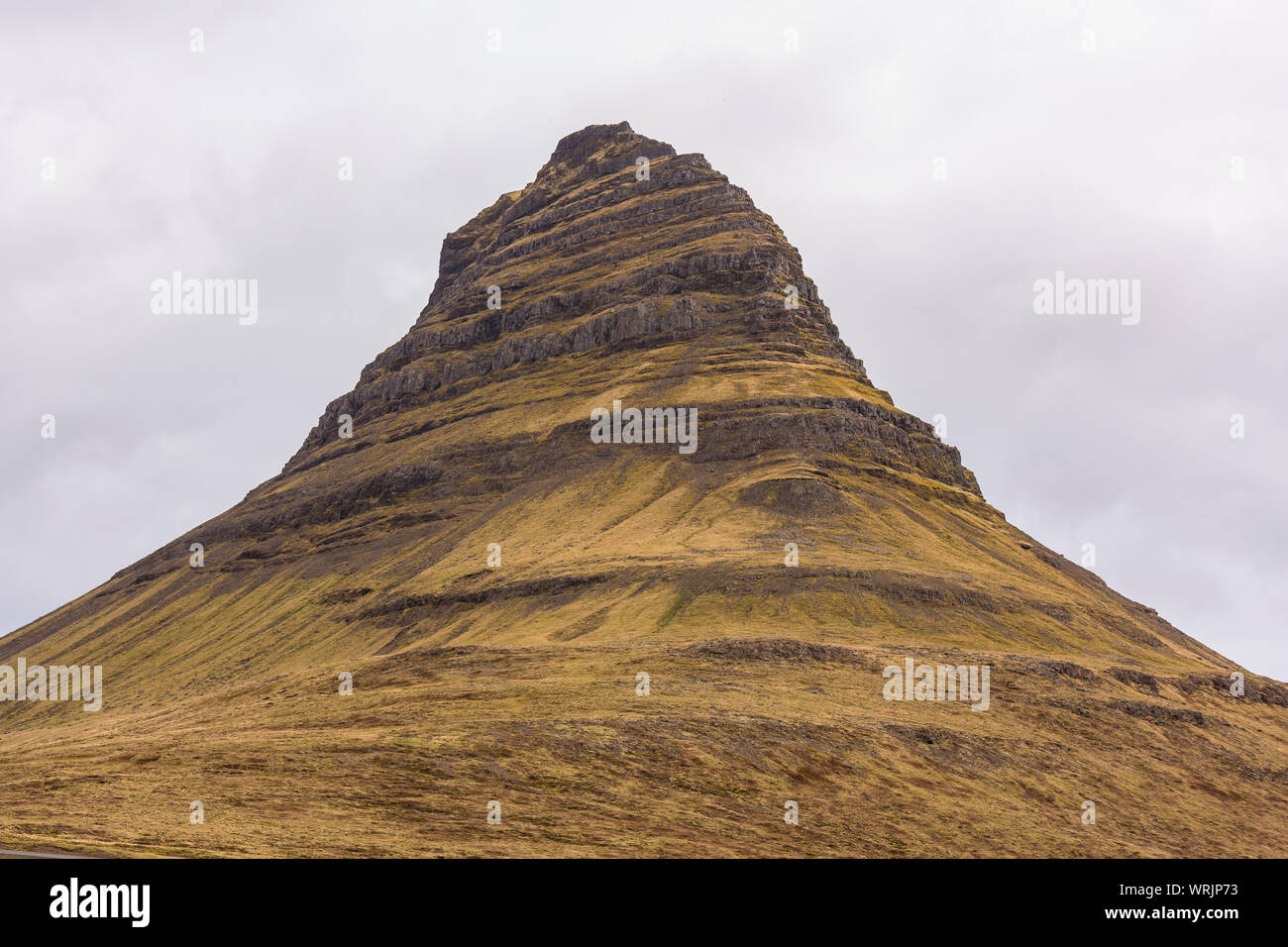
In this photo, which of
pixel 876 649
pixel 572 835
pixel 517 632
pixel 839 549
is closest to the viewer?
pixel 572 835

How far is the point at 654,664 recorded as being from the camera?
323ft

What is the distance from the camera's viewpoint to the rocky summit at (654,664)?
2699 inches

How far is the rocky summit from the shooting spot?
225ft

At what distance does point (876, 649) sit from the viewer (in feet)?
336

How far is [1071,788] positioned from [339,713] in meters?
51.8

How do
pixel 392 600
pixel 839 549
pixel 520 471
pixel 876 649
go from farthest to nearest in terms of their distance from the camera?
pixel 520 471, pixel 392 600, pixel 839 549, pixel 876 649

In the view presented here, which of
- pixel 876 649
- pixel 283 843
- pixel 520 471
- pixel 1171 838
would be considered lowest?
pixel 1171 838

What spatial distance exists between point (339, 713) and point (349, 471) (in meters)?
113

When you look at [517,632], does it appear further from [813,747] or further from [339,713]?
[813,747]
